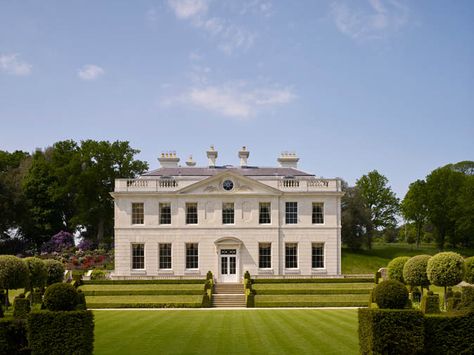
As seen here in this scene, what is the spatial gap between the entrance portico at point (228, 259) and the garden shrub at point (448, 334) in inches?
1138

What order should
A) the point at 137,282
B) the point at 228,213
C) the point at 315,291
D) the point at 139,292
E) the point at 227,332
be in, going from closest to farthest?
the point at 227,332 → the point at 315,291 → the point at 139,292 → the point at 137,282 → the point at 228,213

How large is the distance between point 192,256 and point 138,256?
387 centimetres

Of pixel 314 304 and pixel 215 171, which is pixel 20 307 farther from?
pixel 215 171

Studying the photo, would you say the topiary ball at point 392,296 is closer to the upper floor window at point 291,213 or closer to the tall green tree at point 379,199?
the upper floor window at point 291,213

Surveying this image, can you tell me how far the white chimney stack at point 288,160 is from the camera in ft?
164

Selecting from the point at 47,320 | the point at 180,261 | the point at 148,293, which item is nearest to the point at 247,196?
the point at 180,261

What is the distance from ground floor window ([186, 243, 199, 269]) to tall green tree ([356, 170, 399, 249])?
3300cm

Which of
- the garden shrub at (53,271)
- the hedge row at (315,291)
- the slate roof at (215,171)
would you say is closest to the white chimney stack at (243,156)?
the slate roof at (215,171)

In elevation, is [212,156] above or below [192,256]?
above

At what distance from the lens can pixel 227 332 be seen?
20.8m

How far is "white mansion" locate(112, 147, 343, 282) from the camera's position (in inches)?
1734

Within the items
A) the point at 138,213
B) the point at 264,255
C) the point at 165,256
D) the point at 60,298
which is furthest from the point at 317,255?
the point at 60,298

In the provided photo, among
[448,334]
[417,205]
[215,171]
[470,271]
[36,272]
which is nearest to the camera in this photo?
[448,334]

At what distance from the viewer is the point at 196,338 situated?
63.0 ft
